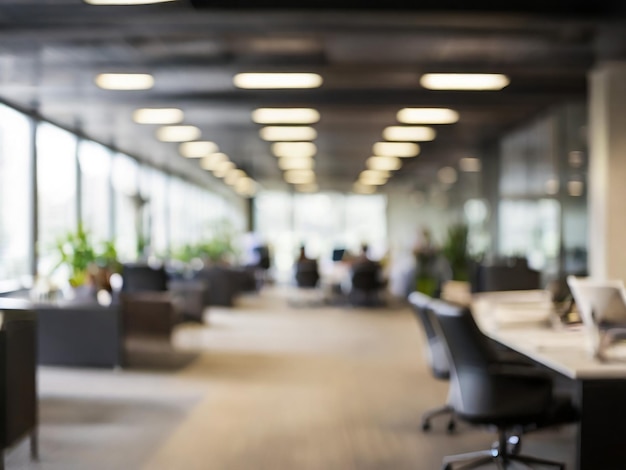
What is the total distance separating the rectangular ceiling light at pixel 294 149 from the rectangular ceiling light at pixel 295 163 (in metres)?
0.88

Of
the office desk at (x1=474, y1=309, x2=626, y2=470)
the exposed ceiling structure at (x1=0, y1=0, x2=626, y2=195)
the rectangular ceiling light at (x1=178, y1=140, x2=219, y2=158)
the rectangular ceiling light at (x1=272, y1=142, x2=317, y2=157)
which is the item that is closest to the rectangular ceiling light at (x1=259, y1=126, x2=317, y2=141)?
the exposed ceiling structure at (x1=0, y1=0, x2=626, y2=195)

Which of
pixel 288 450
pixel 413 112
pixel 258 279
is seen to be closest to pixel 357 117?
pixel 413 112

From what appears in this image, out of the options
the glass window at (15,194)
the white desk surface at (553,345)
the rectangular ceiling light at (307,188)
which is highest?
the rectangular ceiling light at (307,188)

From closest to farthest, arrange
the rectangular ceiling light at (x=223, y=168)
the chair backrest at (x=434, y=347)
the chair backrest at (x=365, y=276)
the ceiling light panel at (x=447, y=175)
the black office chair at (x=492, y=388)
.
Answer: the black office chair at (x=492, y=388) → the chair backrest at (x=434, y=347) → the chair backrest at (x=365, y=276) → the rectangular ceiling light at (x=223, y=168) → the ceiling light panel at (x=447, y=175)

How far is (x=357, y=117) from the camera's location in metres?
11.8

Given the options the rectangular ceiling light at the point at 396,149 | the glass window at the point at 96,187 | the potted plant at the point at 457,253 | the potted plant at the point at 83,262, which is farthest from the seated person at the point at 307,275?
the potted plant at the point at 83,262

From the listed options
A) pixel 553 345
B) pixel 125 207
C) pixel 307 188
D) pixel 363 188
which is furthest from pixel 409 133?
pixel 307 188

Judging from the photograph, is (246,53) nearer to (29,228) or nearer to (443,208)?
(29,228)

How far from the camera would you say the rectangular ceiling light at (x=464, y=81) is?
28.2 ft

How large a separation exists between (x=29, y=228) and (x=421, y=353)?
533cm

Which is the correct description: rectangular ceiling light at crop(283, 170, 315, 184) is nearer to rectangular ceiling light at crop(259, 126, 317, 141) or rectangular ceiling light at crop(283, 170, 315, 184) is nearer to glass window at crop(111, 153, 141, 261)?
glass window at crop(111, 153, 141, 261)

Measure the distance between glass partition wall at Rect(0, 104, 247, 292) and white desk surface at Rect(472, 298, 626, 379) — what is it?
499 cm

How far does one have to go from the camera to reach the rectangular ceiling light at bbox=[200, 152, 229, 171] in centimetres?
1704

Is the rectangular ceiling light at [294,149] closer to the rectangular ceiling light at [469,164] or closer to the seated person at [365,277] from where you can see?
the seated person at [365,277]
